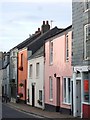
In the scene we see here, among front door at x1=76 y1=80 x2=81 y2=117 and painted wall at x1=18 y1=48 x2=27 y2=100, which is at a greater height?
painted wall at x1=18 y1=48 x2=27 y2=100

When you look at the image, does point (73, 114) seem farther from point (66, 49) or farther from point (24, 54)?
point (24, 54)

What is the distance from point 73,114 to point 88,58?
15.2ft

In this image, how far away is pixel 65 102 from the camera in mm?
30109

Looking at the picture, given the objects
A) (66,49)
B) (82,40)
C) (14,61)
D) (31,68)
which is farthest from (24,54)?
(82,40)

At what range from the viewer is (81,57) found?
2650 cm

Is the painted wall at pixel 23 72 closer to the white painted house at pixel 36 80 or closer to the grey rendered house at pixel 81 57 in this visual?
the white painted house at pixel 36 80

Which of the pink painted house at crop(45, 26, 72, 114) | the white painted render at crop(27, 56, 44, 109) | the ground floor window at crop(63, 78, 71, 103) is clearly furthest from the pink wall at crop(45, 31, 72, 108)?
the white painted render at crop(27, 56, 44, 109)

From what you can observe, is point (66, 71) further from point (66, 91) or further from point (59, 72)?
point (59, 72)

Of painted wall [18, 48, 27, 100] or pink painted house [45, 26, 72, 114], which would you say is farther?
painted wall [18, 48, 27, 100]

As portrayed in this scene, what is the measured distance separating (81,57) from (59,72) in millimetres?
5663

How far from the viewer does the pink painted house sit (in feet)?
97.3

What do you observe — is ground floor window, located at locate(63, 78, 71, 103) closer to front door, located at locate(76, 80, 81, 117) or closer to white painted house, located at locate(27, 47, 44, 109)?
front door, located at locate(76, 80, 81, 117)

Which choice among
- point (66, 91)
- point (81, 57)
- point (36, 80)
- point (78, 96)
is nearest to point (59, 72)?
point (66, 91)

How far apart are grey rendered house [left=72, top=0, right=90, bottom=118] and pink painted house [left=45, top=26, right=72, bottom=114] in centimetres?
128
